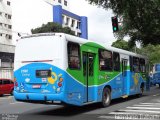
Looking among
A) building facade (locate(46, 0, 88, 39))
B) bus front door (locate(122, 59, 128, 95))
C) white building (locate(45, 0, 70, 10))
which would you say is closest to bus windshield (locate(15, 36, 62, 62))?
bus front door (locate(122, 59, 128, 95))

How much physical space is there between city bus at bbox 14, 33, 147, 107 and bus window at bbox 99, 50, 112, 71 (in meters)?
0.05

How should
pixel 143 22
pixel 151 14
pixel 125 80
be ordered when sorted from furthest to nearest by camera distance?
pixel 143 22, pixel 151 14, pixel 125 80

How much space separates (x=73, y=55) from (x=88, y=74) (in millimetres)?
1494

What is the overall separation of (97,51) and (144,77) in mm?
8527

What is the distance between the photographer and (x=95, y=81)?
606 inches

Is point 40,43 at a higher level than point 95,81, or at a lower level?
higher

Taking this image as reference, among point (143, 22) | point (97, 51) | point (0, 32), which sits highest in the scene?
point (0, 32)

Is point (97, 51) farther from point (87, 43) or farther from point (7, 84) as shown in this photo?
point (7, 84)

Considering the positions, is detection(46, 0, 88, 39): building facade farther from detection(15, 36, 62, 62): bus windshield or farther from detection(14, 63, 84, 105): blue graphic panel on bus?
detection(14, 63, 84, 105): blue graphic panel on bus

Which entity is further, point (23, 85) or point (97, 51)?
point (97, 51)

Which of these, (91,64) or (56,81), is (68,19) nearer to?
(91,64)

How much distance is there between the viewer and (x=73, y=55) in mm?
13727

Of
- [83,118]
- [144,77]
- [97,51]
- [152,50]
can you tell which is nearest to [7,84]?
[144,77]

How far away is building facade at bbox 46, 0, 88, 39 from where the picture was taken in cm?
6819
